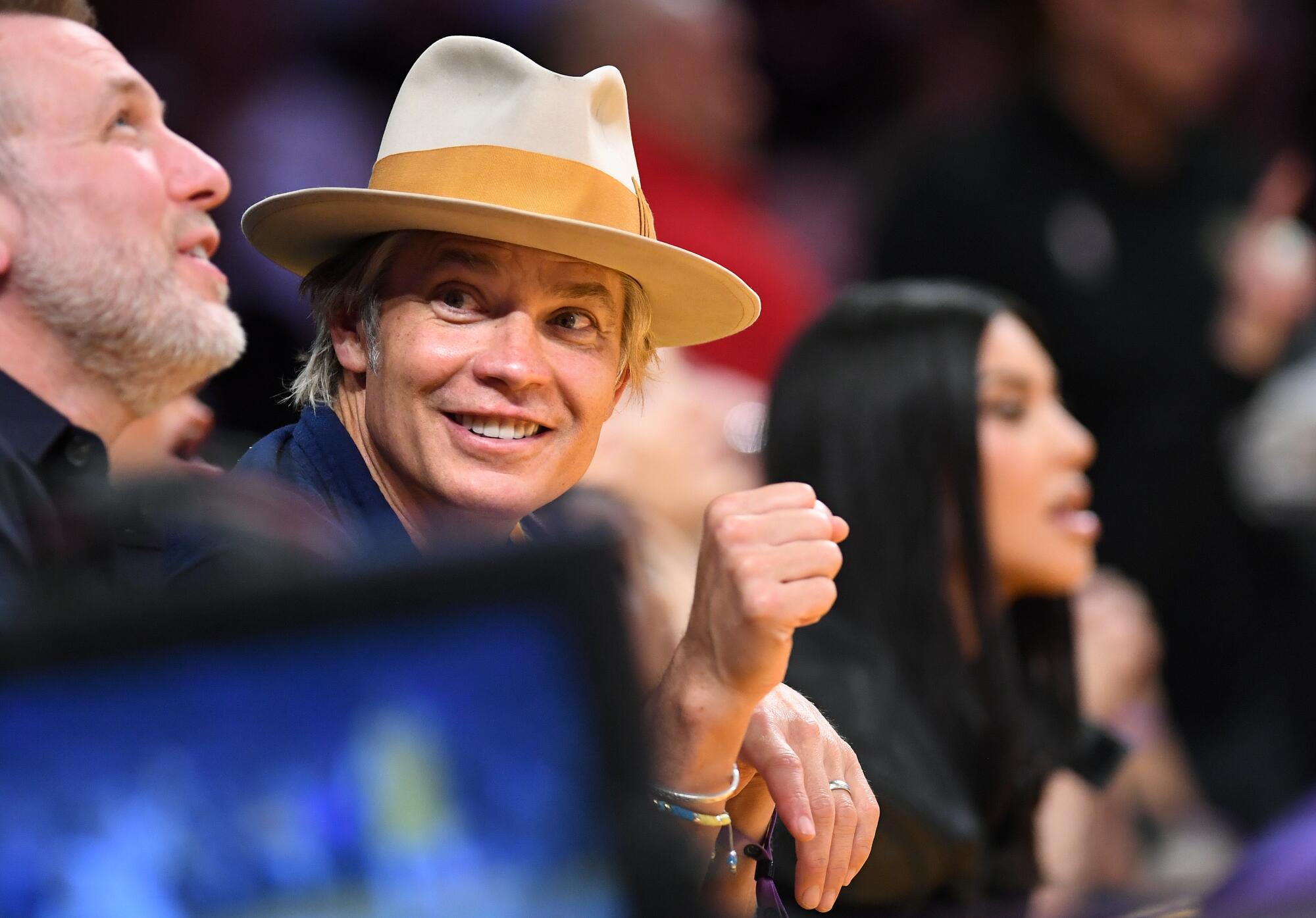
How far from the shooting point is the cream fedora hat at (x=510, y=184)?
1046 millimetres

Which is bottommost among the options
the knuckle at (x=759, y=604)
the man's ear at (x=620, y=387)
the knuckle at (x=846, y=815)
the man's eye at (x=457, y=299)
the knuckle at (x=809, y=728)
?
the knuckle at (x=846, y=815)

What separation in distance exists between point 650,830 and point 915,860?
0.61m

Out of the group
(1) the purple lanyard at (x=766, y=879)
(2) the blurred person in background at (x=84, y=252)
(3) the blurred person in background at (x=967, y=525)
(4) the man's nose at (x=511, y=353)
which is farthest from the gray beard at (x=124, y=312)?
(3) the blurred person in background at (x=967, y=525)

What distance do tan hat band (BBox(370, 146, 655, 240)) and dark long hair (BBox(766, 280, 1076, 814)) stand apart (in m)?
0.57

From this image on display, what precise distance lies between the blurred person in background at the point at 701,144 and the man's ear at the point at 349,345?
224 mm

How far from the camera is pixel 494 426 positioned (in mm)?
1050

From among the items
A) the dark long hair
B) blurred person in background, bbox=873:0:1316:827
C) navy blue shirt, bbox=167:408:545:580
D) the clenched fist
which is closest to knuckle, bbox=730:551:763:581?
the clenched fist

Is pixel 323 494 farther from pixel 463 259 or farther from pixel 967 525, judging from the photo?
pixel 967 525

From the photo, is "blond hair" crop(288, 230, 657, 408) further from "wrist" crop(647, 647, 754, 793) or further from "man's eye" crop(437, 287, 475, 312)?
"wrist" crop(647, 647, 754, 793)

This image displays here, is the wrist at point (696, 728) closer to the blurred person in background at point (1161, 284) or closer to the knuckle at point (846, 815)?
the knuckle at point (846, 815)

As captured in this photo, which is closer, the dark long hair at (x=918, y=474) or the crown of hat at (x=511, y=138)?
the crown of hat at (x=511, y=138)

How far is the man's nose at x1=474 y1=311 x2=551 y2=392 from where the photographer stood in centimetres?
103

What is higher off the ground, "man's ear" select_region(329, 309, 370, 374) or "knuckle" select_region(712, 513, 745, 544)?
"man's ear" select_region(329, 309, 370, 374)

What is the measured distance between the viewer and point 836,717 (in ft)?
3.85
